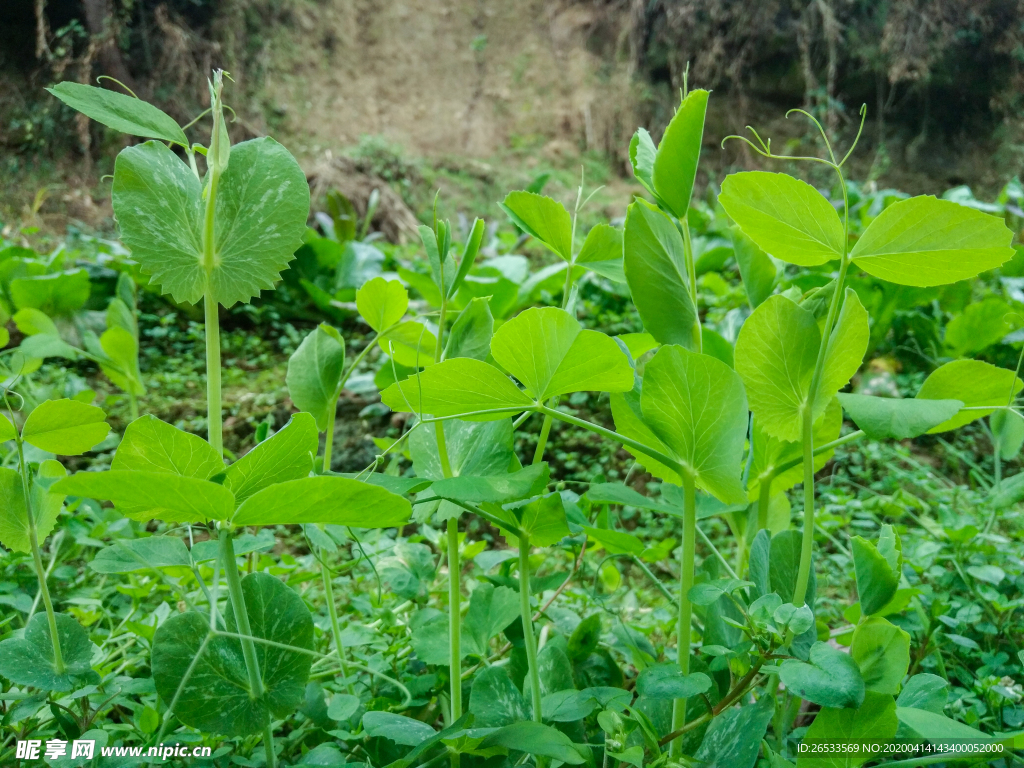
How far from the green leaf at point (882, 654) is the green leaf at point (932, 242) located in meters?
0.16

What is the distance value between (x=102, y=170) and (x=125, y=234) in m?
4.47

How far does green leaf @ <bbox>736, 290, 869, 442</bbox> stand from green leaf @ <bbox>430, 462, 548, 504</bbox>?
0.11 metres

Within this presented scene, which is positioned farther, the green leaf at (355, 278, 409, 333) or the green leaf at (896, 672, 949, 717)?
the green leaf at (355, 278, 409, 333)

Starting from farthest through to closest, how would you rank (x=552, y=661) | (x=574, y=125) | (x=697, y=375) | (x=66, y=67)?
(x=574, y=125), (x=66, y=67), (x=552, y=661), (x=697, y=375)

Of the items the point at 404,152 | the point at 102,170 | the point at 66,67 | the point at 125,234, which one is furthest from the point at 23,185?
the point at 125,234

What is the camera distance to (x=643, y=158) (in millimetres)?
364

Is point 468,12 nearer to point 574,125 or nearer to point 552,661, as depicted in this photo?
point 574,125

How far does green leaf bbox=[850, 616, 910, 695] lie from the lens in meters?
0.31

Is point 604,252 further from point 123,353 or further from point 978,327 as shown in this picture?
point 978,327

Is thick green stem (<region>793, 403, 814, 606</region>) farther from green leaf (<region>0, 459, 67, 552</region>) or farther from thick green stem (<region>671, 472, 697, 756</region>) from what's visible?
green leaf (<region>0, 459, 67, 552</region>)

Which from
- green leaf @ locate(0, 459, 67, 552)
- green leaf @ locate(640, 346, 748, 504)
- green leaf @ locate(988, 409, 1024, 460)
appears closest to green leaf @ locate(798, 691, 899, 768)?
green leaf @ locate(640, 346, 748, 504)

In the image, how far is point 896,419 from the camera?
1.01ft

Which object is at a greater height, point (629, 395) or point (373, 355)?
point (629, 395)

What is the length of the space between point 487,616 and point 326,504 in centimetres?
21
